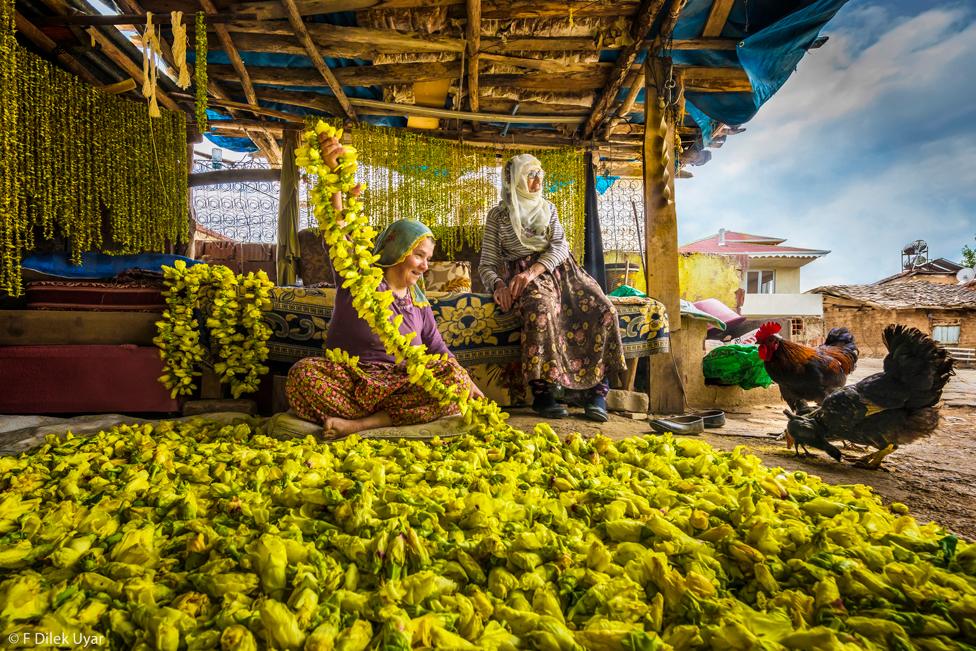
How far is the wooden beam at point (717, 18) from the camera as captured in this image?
362 cm

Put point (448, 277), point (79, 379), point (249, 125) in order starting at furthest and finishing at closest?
1. point (448, 277)
2. point (249, 125)
3. point (79, 379)

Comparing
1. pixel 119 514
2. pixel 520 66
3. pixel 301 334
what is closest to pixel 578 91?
pixel 520 66

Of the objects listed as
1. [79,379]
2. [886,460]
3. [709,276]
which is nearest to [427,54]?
[79,379]

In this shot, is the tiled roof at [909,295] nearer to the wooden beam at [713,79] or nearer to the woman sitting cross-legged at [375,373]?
the wooden beam at [713,79]

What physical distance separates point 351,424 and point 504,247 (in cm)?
191

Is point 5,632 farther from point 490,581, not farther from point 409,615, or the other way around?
point 490,581

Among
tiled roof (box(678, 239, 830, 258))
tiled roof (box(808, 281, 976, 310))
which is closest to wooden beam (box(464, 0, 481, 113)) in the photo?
tiled roof (box(678, 239, 830, 258))

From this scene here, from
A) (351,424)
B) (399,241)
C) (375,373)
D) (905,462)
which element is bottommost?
(905,462)

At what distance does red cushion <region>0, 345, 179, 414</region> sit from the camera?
9.48ft

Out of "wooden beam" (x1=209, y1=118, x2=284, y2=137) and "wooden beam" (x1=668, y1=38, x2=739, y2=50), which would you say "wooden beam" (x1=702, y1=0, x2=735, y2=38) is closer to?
"wooden beam" (x1=668, y1=38, x2=739, y2=50)

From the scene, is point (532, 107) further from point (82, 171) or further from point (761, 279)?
point (761, 279)

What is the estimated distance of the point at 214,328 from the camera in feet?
10.4

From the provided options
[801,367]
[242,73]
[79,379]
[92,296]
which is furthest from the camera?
[242,73]

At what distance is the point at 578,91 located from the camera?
15.9 ft
